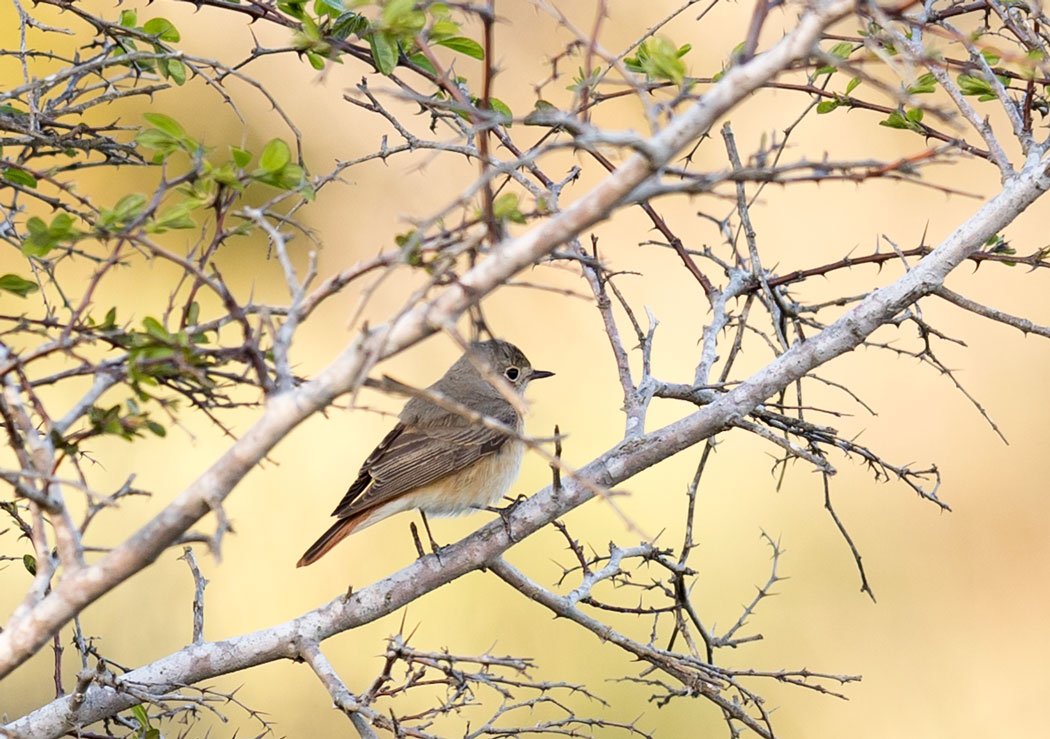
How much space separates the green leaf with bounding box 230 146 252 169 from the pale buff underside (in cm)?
248

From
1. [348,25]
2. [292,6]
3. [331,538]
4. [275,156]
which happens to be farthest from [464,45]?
[331,538]

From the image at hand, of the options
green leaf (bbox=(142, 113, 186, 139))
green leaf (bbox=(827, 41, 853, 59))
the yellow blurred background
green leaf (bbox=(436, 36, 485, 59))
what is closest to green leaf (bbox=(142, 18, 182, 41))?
green leaf (bbox=(436, 36, 485, 59))

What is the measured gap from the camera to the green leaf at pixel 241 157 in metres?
2.29

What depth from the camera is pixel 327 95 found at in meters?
7.80

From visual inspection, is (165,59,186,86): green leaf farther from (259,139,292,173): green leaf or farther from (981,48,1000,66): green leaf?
(981,48,1000,66): green leaf

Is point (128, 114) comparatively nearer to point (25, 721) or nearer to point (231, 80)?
point (231, 80)

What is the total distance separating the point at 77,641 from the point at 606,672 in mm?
3763

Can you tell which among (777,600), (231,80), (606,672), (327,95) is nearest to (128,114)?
(231,80)

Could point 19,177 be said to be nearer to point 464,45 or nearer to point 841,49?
point 464,45

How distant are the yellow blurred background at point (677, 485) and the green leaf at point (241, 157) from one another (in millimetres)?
3801

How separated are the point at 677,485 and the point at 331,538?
304 cm

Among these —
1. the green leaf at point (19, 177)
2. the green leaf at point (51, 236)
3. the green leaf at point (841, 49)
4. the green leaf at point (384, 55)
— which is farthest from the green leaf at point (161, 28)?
the green leaf at point (841, 49)

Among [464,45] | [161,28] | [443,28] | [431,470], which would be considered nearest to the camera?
[443,28]

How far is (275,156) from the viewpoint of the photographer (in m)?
2.33
